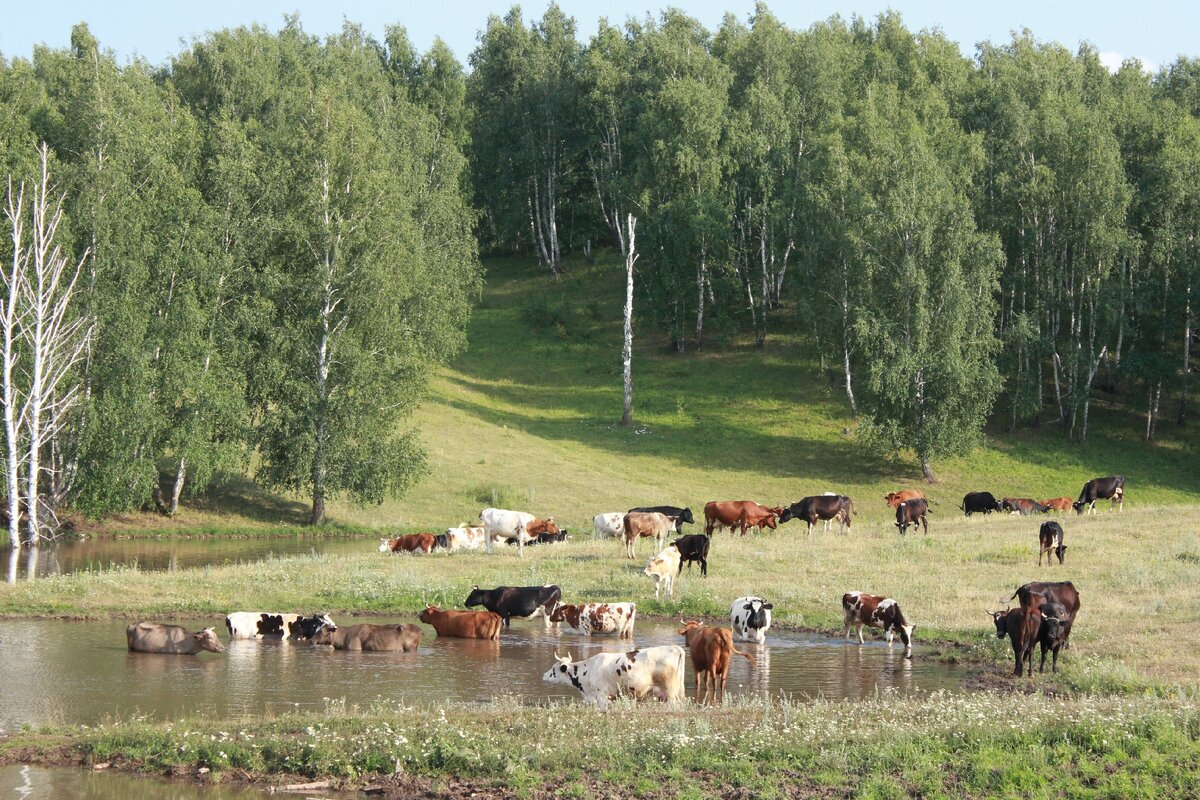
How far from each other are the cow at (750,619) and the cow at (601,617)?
73.2 inches

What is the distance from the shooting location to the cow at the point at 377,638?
2117 cm

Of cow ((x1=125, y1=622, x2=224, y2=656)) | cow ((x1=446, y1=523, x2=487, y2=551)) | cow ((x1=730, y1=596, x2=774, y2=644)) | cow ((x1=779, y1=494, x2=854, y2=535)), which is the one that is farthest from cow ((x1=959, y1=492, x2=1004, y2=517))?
cow ((x1=125, y1=622, x2=224, y2=656))

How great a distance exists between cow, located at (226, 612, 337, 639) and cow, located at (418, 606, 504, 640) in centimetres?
194

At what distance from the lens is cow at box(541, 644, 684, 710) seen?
656 inches

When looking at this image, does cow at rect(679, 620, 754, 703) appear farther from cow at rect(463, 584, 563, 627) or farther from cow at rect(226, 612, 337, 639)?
cow at rect(226, 612, 337, 639)

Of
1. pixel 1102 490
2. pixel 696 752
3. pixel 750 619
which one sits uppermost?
pixel 1102 490

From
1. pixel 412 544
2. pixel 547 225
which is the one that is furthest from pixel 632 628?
pixel 547 225

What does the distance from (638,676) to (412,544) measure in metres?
19.5

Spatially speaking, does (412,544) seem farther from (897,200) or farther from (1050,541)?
(897,200)

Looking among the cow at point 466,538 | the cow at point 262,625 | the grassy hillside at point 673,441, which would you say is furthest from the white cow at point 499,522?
the cow at point 262,625

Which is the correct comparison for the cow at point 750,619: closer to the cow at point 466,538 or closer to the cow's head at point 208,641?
the cow's head at point 208,641

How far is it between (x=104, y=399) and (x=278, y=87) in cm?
3334

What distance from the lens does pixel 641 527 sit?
3206 cm

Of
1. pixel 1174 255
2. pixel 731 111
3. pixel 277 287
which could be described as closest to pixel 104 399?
pixel 277 287
